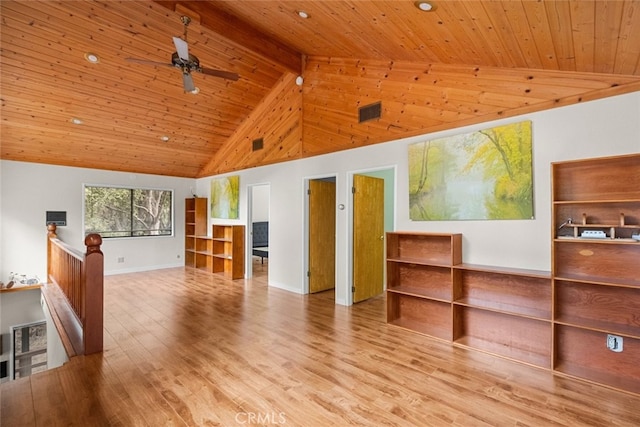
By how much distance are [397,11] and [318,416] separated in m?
3.32

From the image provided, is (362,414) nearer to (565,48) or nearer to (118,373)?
(118,373)

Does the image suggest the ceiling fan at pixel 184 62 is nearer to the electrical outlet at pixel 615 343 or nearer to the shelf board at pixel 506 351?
the shelf board at pixel 506 351

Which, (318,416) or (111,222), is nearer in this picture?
(318,416)

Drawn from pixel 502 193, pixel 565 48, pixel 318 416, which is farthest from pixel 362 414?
pixel 565 48

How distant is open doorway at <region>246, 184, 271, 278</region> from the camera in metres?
6.70

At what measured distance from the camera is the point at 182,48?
3105mm

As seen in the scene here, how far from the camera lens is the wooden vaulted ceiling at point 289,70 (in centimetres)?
251

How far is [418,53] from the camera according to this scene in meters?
3.52

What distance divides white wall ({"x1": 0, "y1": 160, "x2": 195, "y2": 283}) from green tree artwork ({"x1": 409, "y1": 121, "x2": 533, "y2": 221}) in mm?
6730

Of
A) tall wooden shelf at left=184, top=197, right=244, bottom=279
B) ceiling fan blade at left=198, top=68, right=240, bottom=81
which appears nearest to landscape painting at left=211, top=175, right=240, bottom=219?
tall wooden shelf at left=184, top=197, right=244, bottom=279

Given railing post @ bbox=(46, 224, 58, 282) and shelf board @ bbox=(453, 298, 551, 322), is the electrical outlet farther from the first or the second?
railing post @ bbox=(46, 224, 58, 282)

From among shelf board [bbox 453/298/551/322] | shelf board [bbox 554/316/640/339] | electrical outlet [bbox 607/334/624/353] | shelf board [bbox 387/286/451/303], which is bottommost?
electrical outlet [bbox 607/334/624/353]

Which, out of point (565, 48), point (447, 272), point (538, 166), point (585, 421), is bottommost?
point (585, 421)

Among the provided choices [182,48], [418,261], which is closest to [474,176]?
[418,261]
